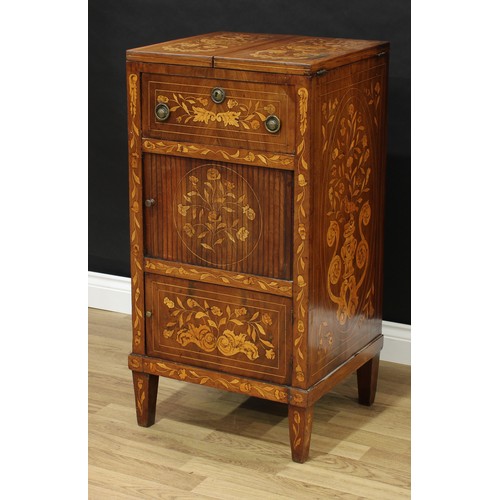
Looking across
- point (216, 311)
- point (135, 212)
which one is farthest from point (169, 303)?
point (135, 212)

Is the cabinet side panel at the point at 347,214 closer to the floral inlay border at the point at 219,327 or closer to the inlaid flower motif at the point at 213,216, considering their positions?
the floral inlay border at the point at 219,327

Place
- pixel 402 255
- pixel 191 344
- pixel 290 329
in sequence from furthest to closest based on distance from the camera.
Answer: pixel 402 255
pixel 191 344
pixel 290 329

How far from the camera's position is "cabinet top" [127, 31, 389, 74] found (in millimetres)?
1871

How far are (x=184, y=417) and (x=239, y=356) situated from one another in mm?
337

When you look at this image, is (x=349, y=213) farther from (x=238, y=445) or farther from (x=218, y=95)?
(x=238, y=445)

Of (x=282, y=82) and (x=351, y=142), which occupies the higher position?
(x=282, y=82)

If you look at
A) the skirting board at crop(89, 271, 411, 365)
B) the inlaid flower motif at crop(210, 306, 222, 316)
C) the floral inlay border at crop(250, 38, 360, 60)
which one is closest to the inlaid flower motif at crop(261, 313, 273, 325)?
the inlaid flower motif at crop(210, 306, 222, 316)

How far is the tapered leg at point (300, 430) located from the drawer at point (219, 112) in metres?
0.60

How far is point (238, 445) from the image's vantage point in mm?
2184

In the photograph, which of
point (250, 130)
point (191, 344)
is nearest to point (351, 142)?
point (250, 130)

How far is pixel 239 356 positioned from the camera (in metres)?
2.10

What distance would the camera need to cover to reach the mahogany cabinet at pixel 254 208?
192 cm

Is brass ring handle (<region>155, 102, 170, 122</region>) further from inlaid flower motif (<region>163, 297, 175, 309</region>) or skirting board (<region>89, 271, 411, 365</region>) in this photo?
skirting board (<region>89, 271, 411, 365</region>)
